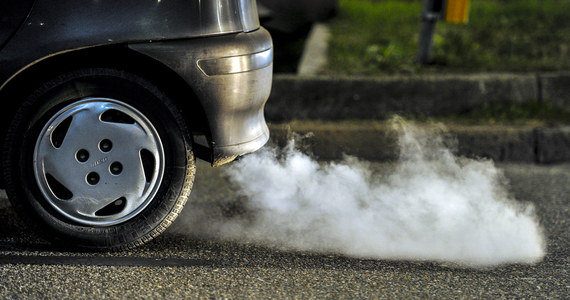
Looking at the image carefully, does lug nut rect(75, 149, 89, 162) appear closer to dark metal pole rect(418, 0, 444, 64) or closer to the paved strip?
the paved strip

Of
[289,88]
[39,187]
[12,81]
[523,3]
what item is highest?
[12,81]

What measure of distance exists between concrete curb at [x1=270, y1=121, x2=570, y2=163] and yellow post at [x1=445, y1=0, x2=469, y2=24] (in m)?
1.23

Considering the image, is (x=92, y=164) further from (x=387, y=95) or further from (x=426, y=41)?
(x=426, y=41)

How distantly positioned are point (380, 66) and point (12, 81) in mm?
3887

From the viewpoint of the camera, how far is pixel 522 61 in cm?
660

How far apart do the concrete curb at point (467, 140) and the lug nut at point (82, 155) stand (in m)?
2.23

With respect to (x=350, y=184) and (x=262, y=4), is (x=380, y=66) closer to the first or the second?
(x=262, y=4)

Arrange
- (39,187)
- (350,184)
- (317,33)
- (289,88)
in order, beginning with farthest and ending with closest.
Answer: (317,33) < (289,88) < (350,184) < (39,187)

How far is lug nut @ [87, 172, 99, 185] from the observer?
3.15 meters

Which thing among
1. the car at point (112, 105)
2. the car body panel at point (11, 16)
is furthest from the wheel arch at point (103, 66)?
the car body panel at point (11, 16)

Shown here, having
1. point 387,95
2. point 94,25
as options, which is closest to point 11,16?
point 94,25

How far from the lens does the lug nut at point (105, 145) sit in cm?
314

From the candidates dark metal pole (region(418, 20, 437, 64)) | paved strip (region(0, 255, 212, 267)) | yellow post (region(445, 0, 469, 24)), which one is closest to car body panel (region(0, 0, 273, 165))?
paved strip (region(0, 255, 212, 267))

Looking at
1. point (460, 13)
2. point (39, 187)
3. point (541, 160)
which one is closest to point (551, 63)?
point (460, 13)
